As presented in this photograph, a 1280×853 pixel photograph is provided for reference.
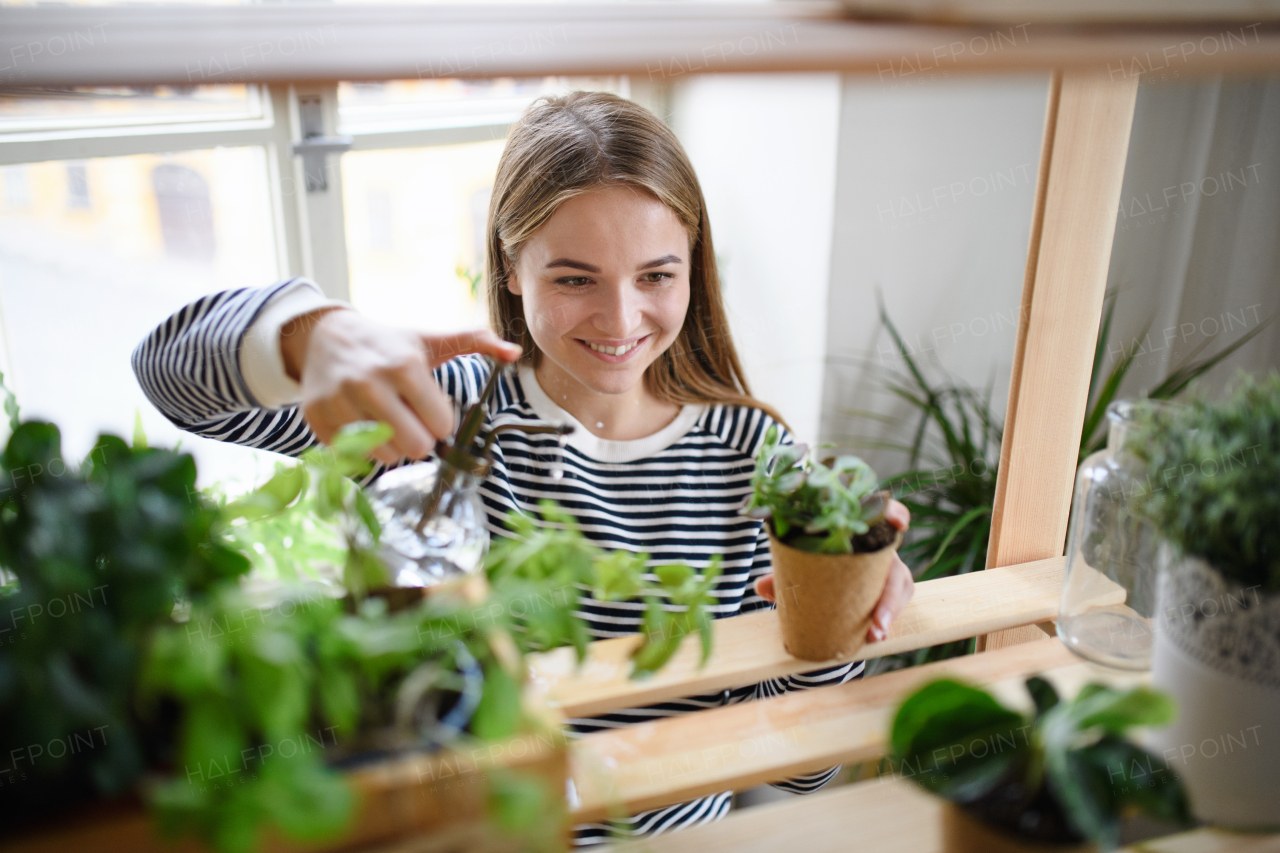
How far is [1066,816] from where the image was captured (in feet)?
1.29

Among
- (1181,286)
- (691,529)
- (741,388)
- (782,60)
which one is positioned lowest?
(691,529)

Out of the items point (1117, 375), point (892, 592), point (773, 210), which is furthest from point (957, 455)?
point (892, 592)

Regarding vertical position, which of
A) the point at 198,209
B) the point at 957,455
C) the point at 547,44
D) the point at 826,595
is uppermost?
the point at 547,44

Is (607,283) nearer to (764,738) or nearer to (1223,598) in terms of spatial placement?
(764,738)

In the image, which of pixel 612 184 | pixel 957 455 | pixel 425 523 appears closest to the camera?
pixel 425 523

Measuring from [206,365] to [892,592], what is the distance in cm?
54

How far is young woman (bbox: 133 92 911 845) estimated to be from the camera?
1.03 metres

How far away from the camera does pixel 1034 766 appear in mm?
404

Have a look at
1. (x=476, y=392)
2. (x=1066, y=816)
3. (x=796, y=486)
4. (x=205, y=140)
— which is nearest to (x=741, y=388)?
(x=476, y=392)

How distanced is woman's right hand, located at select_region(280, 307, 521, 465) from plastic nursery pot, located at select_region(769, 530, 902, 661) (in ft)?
0.76

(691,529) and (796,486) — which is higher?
(796,486)

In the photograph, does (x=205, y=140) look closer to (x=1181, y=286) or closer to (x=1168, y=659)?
(x=1181, y=286)

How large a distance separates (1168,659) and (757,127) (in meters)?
2.17

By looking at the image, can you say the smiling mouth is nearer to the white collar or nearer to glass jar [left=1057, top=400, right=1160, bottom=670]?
the white collar
